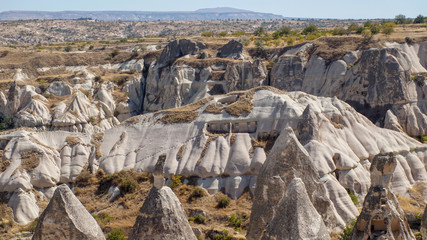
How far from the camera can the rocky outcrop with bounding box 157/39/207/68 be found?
72.6 m

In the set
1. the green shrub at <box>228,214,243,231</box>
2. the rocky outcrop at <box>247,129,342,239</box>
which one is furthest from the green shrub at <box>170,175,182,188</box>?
the rocky outcrop at <box>247,129,342,239</box>

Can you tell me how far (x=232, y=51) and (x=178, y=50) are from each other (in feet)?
25.8

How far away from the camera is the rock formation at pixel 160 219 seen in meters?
11.8

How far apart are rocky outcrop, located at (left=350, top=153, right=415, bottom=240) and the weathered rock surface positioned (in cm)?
419

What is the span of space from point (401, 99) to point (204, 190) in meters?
26.8

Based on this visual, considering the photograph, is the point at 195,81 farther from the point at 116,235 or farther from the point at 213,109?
the point at 116,235

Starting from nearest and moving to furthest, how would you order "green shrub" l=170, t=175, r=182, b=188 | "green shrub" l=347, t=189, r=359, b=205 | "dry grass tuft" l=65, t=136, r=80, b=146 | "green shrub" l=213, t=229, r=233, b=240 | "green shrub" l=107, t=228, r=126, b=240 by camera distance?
"green shrub" l=107, t=228, r=126, b=240
"green shrub" l=213, t=229, r=233, b=240
"green shrub" l=347, t=189, r=359, b=205
"green shrub" l=170, t=175, r=182, b=188
"dry grass tuft" l=65, t=136, r=80, b=146

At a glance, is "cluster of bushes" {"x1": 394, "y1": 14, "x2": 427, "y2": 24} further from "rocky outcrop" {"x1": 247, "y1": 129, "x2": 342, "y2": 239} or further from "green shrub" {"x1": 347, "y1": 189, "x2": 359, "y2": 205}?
"rocky outcrop" {"x1": 247, "y1": 129, "x2": 342, "y2": 239}

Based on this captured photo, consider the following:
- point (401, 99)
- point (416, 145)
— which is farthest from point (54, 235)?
point (401, 99)

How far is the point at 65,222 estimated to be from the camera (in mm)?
11961

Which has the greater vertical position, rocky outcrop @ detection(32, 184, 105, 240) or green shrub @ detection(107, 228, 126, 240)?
rocky outcrop @ detection(32, 184, 105, 240)

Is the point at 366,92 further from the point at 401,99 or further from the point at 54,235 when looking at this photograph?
the point at 54,235

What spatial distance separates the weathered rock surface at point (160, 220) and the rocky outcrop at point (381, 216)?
4191 mm

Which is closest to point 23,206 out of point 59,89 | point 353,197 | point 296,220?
point 353,197
